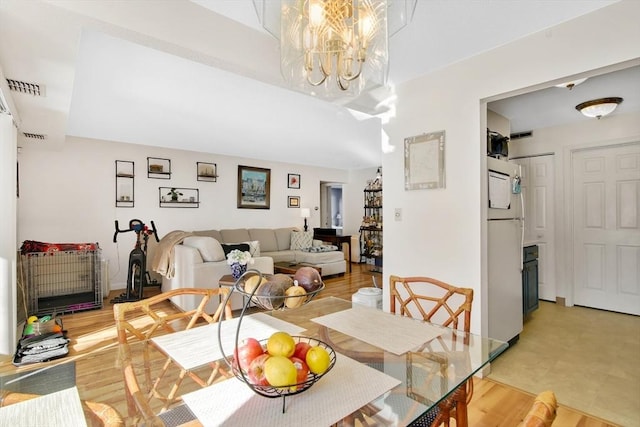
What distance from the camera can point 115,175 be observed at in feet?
16.7

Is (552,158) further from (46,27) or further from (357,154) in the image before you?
(46,27)

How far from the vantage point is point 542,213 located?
425cm

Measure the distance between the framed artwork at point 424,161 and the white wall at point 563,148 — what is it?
8.48 feet

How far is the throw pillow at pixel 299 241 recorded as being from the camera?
21.1 feet

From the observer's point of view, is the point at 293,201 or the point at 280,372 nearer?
the point at 280,372

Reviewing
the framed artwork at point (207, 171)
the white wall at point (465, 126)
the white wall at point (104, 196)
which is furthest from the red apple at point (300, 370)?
the framed artwork at point (207, 171)

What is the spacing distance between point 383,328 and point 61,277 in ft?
15.1

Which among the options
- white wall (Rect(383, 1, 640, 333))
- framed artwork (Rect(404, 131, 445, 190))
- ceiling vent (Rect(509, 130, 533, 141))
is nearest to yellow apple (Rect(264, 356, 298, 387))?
white wall (Rect(383, 1, 640, 333))

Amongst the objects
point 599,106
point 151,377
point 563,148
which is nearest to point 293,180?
point 563,148

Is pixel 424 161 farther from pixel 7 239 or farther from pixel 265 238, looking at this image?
pixel 265 238

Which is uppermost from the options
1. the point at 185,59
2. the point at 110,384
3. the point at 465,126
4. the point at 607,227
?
the point at 185,59

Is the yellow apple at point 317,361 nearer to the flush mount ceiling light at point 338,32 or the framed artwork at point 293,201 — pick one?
the flush mount ceiling light at point 338,32

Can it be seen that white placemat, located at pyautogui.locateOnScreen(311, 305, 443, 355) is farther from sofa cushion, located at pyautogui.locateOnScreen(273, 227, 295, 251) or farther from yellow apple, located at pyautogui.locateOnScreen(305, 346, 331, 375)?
sofa cushion, located at pyautogui.locateOnScreen(273, 227, 295, 251)

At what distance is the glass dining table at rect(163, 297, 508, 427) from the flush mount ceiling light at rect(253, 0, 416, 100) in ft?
3.84
